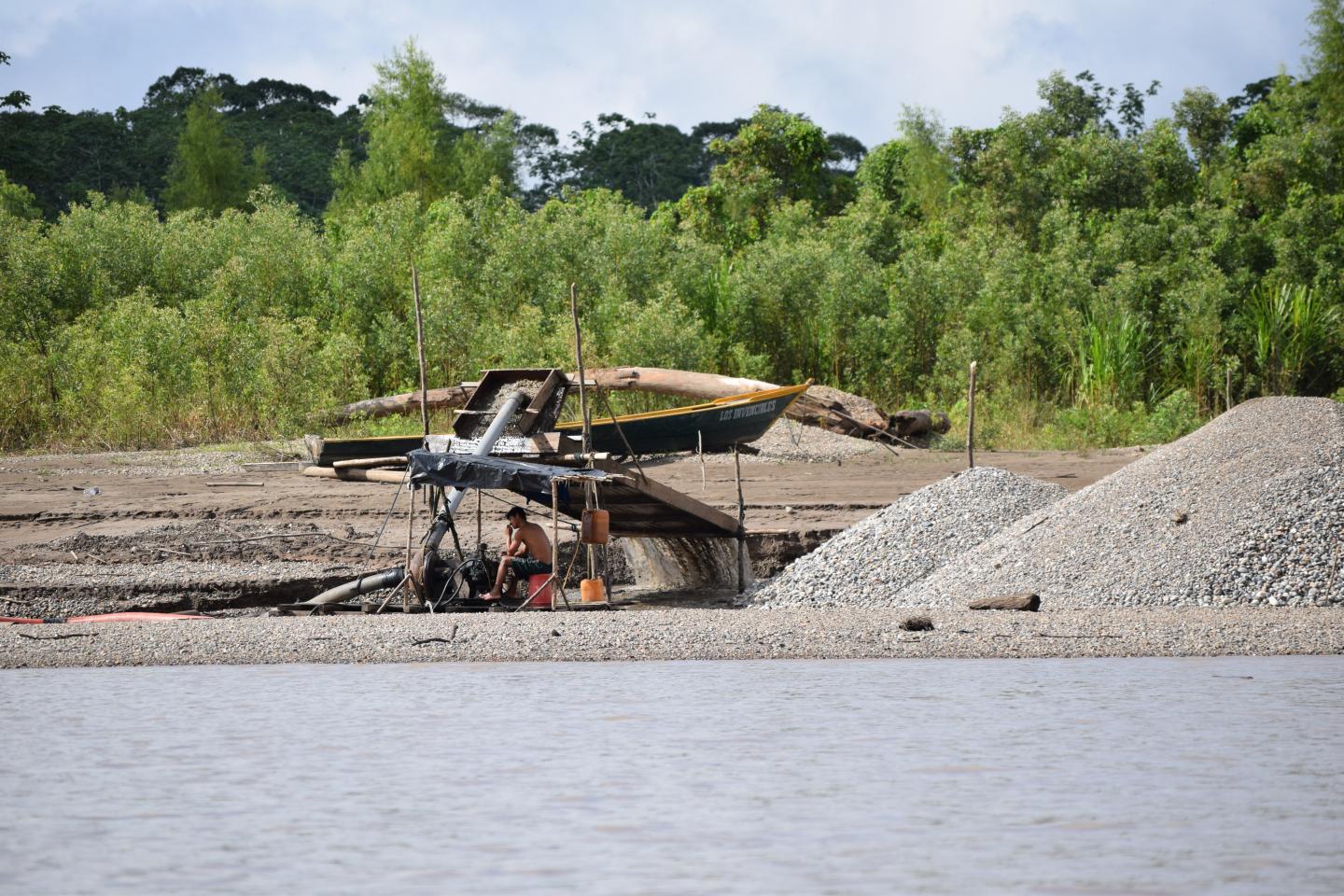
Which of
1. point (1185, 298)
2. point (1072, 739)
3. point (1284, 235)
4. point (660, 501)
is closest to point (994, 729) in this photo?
point (1072, 739)

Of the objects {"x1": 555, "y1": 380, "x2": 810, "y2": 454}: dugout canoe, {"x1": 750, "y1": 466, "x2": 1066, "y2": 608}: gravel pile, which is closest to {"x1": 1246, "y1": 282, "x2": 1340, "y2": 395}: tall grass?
{"x1": 555, "y1": 380, "x2": 810, "y2": 454}: dugout canoe

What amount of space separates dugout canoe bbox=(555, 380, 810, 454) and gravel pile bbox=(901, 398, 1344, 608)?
690 centimetres

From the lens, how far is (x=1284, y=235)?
1119 inches

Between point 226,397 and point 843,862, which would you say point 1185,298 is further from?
point 843,862

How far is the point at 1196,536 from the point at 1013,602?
186cm

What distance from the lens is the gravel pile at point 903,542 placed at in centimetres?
1261

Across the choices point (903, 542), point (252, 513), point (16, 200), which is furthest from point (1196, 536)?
point (16, 200)

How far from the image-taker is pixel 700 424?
1945cm

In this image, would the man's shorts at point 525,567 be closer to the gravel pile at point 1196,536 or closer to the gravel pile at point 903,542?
the gravel pile at point 903,542

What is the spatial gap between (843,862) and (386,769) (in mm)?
2420

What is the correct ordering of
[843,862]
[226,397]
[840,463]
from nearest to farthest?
[843,862]
[840,463]
[226,397]

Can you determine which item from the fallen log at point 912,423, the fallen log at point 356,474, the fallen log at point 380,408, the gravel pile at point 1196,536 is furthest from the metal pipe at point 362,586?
the fallen log at point 912,423

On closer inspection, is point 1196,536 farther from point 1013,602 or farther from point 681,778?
point 681,778

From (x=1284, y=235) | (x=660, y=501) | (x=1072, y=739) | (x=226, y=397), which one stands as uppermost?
(x=1284, y=235)
